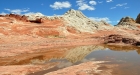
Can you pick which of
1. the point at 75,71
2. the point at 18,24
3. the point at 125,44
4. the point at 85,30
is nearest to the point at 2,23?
the point at 18,24

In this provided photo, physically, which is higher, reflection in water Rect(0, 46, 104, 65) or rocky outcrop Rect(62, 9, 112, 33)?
rocky outcrop Rect(62, 9, 112, 33)

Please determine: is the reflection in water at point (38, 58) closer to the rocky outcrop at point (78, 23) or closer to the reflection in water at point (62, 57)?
the reflection in water at point (62, 57)

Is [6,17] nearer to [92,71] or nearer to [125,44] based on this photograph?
[125,44]

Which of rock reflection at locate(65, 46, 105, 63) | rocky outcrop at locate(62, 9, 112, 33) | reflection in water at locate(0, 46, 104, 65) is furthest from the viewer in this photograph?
rocky outcrop at locate(62, 9, 112, 33)

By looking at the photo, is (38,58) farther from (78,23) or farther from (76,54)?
(78,23)

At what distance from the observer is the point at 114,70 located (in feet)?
48.8

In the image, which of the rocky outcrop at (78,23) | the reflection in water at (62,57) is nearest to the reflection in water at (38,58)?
the reflection in water at (62,57)

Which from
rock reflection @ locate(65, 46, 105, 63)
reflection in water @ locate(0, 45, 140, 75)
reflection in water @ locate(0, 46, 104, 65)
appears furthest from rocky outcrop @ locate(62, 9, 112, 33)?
reflection in water @ locate(0, 46, 104, 65)

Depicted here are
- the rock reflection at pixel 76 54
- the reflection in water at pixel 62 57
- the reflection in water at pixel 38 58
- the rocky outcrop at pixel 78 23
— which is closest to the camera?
the reflection in water at pixel 62 57

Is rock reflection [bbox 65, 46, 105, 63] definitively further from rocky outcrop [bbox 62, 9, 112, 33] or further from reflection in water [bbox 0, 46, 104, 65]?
rocky outcrop [bbox 62, 9, 112, 33]

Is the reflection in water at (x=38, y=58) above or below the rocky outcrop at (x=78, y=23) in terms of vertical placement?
below

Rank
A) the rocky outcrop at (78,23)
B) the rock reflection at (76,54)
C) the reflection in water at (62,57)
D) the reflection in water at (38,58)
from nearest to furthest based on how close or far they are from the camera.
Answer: the reflection in water at (62,57) < the reflection in water at (38,58) < the rock reflection at (76,54) < the rocky outcrop at (78,23)

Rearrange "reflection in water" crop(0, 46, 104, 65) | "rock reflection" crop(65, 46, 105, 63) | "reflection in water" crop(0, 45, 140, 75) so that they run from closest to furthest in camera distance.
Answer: "reflection in water" crop(0, 45, 140, 75) → "reflection in water" crop(0, 46, 104, 65) → "rock reflection" crop(65, 46, 105, 63)

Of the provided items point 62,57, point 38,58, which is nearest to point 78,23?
point 62,57
